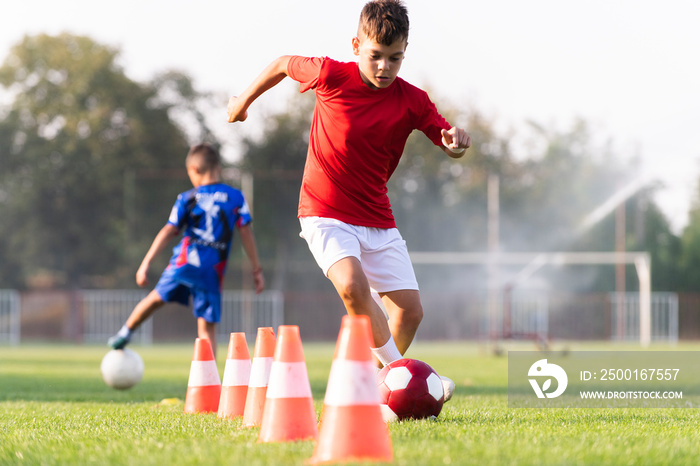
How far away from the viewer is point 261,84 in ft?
16.1

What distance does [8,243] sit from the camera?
3612 cm

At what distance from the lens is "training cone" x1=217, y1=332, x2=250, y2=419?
194 inches

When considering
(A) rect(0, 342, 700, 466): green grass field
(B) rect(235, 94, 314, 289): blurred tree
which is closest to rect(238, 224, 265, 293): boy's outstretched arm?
(A) rect(0, 342, 700, 466): green grass field

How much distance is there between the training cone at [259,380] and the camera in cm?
437

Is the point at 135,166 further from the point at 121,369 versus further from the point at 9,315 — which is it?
the point at 121,369

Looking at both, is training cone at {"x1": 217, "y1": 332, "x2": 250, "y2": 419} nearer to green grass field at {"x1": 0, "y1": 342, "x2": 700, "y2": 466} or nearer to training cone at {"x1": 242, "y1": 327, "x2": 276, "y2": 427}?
green grass field at {"x1": 0, "y1": 342, "x2": 700, "y2": 466}

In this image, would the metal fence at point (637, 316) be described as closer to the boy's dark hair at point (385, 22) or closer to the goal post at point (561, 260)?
the goal post at point (561, 260)

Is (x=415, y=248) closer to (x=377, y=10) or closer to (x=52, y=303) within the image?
(x=52, y=303)

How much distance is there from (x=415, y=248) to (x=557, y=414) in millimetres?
22648

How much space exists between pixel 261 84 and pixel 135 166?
3157 cm

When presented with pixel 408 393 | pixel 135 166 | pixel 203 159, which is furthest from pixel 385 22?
pixel 135 166

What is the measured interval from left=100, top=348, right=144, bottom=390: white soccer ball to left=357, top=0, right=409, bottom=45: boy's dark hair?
4.06 m

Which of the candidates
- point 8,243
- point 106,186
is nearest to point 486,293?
point 106,186

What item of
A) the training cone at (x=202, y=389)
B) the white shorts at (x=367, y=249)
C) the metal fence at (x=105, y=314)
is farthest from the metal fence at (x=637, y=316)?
the white shorts at (x=367, y=249)
